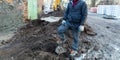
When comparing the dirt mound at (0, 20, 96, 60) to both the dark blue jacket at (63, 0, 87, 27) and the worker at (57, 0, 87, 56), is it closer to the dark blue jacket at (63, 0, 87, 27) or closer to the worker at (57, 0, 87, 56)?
the worker at (57, 0, 87, 56)

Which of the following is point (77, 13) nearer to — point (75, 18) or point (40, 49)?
point (75, 18)

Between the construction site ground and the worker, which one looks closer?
the worker

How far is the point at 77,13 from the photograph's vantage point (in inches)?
229

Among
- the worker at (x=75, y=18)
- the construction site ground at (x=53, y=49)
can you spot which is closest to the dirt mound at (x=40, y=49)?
the construction site ground at (x=53, y=49)

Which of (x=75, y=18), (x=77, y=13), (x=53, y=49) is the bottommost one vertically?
(x=53, y=49)

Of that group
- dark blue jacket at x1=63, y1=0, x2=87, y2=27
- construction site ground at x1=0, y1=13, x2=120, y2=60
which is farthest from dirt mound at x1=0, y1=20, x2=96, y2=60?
dark blue jacket at x1=63, y1=0, x2=87, y2=27

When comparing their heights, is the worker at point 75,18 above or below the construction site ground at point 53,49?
above

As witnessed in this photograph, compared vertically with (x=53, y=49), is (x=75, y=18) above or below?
above

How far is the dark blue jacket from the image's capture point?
570 centimetres

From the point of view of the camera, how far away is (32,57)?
232 inches

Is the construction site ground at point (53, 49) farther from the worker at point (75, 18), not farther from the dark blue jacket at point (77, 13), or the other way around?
the dark blue jacket at point (77, 13)

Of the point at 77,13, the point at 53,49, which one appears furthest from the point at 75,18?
the point at 53,49

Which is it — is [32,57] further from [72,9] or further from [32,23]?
[32,23]

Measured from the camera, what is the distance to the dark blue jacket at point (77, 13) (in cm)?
570
